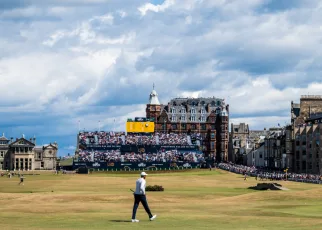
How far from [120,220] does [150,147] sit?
16233 centimetres

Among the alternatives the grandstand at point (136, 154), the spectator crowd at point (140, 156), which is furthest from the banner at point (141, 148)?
the spectator crowd at point (140, 156)

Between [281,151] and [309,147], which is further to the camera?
[281,151]

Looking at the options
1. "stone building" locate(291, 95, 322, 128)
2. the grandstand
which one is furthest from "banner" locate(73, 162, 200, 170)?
"stone building" locate(291, 95, 322, 128)

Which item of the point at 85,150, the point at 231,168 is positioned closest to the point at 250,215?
the point at 231,168

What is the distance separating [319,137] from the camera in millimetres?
153000

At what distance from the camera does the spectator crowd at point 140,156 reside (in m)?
183

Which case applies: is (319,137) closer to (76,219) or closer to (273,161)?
(273,161)

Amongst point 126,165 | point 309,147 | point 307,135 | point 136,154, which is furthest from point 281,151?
point 126,165

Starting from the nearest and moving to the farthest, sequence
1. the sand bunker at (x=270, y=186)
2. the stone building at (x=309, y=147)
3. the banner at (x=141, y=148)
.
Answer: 1. the sand bunker at (x=270, y=186)
2. the stone building at (x=309, y=147)
3. the banner at (x=141, y=148)

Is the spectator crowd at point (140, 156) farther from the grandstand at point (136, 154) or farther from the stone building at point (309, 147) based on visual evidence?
the stone building at point (309, 147)

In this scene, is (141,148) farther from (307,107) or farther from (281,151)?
(307,107)

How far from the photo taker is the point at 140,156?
18775 centimetres

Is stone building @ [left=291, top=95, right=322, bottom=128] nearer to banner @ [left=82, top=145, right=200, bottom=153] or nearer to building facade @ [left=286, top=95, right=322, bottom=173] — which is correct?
building facade @ [left=286, top=95, right=322, bottom=173]

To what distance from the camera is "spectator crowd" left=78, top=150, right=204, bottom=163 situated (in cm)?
18300
